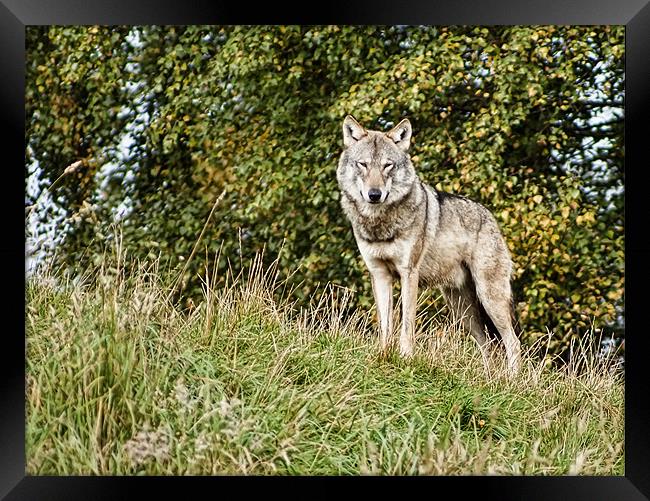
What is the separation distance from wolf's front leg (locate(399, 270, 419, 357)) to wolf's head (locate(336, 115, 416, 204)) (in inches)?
23.0

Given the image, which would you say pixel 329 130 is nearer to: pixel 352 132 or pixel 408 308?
pixel 352 132

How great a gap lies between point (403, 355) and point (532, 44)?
126 inches

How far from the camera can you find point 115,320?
13.7ft

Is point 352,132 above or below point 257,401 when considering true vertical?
above

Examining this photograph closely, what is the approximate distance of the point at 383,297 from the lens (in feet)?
18.6

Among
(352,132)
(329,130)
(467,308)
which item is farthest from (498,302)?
(329,130)

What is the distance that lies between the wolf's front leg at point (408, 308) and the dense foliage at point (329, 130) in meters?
1.44

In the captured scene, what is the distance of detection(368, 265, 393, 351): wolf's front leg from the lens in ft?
18.1

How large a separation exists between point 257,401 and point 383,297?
1.60 m

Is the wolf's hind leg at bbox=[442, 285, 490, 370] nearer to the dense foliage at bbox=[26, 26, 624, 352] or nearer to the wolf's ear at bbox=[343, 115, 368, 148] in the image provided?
the dense foliage at bbox=[26, 26, 624, 352]
